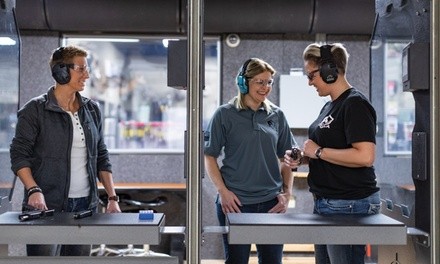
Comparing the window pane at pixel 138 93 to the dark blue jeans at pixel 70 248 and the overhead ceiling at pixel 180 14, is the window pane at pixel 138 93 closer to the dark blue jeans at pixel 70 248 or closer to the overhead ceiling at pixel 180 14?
the overhead ceiling at pixel 180 14

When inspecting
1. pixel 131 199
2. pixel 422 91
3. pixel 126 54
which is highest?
pixel 126 54

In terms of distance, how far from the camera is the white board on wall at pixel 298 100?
4.45 m

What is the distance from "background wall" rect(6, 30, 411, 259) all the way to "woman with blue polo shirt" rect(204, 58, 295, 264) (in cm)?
227

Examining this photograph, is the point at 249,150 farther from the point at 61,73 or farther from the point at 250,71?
the point at 61,73

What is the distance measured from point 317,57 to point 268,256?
781mm

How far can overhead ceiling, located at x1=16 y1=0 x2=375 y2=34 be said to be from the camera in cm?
386

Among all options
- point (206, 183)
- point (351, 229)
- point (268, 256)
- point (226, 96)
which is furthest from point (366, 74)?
point (351, 229)

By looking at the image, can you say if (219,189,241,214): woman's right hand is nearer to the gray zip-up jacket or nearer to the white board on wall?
the gray zip-up jacket

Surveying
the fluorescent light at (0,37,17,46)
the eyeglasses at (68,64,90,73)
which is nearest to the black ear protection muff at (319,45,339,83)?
the eyeglasses at (68,64,90,73)

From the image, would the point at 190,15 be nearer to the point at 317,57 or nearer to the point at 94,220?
the point at 317,57

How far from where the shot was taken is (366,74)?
4633 millimetres

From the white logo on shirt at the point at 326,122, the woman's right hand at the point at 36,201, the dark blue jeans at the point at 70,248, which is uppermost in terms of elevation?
the white logo on shirt at the point at 326,122

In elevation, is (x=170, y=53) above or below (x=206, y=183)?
above

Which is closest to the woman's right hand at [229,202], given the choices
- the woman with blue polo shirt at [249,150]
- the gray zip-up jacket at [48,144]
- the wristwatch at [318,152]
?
the woman with blue polo shirt at [249,150]
